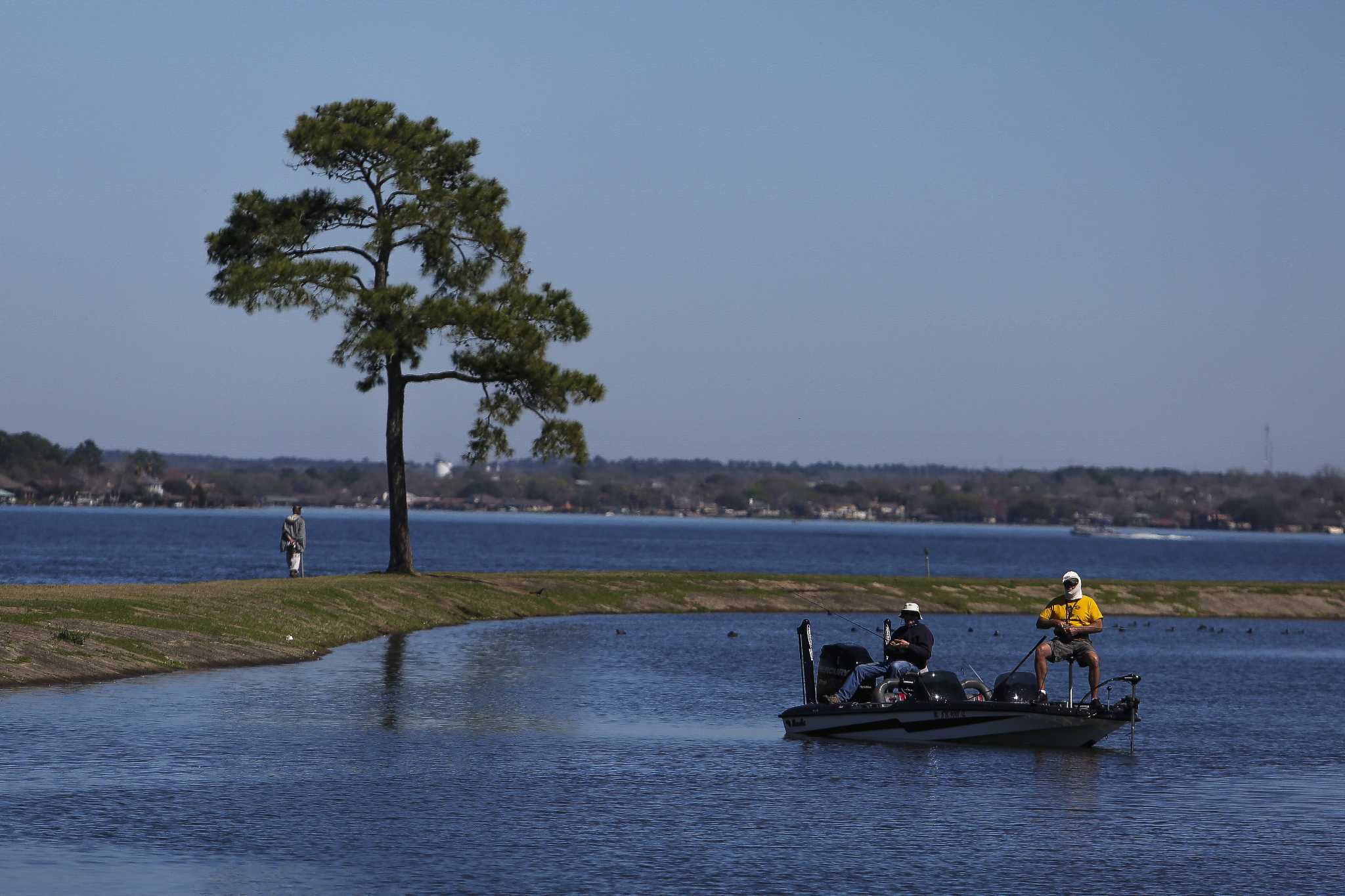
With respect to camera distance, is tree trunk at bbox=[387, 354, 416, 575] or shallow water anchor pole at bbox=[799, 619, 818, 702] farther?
tree trunk at bbox=[387, 354, 416, 575]

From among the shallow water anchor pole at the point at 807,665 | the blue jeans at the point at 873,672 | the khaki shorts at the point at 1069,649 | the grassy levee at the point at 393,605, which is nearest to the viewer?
the khaki shorts at the point at 1069,649

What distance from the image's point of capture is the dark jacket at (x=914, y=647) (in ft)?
92.3

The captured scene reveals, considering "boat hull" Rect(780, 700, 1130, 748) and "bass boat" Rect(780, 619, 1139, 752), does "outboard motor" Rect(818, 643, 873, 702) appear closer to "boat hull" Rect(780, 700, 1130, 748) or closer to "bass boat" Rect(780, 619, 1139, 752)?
"bass boat" Rect(780, 619, 1139, 752)

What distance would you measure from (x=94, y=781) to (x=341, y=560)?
95627 millimetres

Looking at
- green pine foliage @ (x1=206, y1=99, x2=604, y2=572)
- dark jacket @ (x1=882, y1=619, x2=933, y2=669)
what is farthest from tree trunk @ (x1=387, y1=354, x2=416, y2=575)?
dark jacket @ (x1=882, y1=619, x2=933, y2=669)

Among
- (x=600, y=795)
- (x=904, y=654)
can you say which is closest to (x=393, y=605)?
(x=904, y=654)

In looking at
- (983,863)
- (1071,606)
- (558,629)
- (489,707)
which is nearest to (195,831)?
(983,863)

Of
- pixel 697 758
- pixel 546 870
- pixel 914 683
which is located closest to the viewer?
pixel 546 870

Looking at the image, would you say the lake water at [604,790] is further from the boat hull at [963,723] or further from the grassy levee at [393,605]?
the grassy levee at [393,605]

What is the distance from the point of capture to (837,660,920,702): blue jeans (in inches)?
1112

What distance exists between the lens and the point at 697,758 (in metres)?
25.1

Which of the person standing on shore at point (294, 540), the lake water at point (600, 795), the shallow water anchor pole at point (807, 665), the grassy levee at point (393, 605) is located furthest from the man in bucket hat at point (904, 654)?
the person standing on shore at point (294, 540)

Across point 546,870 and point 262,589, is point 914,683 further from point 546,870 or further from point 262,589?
point 262,589

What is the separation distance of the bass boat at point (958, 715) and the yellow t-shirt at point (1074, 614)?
1.01 m
